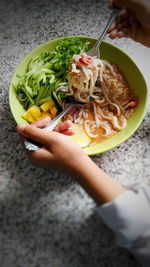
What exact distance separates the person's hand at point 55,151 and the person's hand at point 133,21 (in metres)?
0.47

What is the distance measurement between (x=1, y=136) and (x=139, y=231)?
0.63 meters

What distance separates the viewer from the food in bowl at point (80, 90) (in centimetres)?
115

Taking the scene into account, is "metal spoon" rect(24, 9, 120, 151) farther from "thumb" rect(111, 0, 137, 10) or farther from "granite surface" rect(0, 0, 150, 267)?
"granite surface" rect(0, 0, 150, 267)

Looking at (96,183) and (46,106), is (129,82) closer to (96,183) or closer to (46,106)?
(46,106)

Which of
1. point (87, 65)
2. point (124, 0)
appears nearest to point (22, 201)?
point (87, 65)

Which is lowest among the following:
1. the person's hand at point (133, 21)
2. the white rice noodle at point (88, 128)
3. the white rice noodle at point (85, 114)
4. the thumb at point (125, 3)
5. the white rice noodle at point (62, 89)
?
the white rice noodle at point (88, 128)

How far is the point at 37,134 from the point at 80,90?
270mm

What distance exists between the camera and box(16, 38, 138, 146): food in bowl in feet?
3.77

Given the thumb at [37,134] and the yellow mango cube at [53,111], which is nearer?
the thumb at [37,134]

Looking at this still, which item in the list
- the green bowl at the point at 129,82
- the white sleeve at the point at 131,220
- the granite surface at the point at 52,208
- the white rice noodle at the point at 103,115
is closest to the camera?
the white sleeve at the point at 131,220

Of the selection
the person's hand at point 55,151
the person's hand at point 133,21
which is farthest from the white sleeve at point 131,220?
the person's hand at point 133,21

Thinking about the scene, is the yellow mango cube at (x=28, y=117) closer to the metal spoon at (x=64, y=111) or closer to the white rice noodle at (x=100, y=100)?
the metal spoon at (x=64, y=111)

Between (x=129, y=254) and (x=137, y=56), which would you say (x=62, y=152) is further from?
(x=137, y=56)

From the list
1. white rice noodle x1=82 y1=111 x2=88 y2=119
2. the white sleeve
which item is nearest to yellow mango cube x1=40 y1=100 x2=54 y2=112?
white rice noodle x1=82 y1=111 x2=88 y2=119
